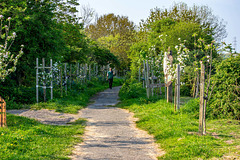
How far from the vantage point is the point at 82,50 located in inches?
1091

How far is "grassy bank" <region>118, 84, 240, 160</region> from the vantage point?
617 centimetres

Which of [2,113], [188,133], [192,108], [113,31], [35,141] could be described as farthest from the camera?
[113,31]

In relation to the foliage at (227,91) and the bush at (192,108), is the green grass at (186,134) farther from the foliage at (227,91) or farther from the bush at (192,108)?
the foliage at (227,91)

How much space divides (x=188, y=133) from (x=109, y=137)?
7.19 feet

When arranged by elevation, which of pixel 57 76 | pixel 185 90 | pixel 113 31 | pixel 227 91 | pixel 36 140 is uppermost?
pixel 113 31

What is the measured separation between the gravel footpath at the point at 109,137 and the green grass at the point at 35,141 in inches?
13.3

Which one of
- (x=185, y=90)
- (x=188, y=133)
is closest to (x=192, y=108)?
(x=188, y=133)

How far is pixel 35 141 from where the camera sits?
7.17 metres

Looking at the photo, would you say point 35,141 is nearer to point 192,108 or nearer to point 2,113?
point 2,113

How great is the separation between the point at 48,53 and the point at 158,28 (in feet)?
61.7

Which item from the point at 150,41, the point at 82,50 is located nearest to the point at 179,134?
the point at 82,50

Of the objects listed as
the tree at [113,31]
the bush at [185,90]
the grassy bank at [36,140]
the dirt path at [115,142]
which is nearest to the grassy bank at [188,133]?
the dirt path at [115,142]

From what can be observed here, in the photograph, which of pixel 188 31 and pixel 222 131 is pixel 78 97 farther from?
pixel 188 31

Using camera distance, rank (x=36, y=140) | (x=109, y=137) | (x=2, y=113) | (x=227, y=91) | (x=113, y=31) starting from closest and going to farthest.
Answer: (x=36, y=140), (x=109, y=137), (x=2, y=113), (x=227, y=91), (x=113, y=31)
